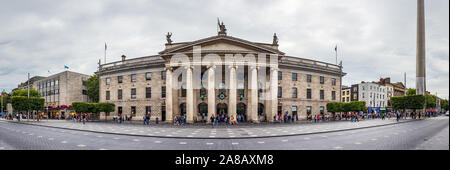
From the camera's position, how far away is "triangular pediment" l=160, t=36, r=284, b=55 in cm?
3155

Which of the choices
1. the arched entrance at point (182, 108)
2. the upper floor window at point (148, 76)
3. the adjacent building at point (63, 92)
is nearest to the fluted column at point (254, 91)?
the arched entrance at point (182, 108)

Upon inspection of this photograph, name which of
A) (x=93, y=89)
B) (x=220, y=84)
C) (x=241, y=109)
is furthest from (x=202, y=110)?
(x=93, y=89)

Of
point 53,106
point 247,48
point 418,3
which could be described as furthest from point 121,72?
point 418,3

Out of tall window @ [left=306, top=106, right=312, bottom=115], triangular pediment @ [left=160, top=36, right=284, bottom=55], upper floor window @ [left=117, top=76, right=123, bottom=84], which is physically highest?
triangular pediment @ [left=160, top=36, right=284, bottom=55]

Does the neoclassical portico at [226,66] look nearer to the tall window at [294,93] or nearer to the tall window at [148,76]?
the tall window at [148,76]

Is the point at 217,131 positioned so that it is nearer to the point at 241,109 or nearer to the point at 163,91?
the point at 241,109

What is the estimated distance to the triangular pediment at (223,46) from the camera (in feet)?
104

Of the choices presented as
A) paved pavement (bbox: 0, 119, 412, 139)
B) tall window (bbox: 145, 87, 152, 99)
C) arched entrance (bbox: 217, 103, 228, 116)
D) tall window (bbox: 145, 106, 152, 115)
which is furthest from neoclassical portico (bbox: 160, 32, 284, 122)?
tall window (bbox: 145, 87, 152, 99)

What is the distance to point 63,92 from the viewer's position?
58.4 meters

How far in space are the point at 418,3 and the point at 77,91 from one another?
238 feet

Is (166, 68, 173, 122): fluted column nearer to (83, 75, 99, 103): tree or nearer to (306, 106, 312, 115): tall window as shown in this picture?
(306, 106, 312, 115): tall window

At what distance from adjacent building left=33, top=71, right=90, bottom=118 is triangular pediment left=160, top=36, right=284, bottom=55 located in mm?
41083
